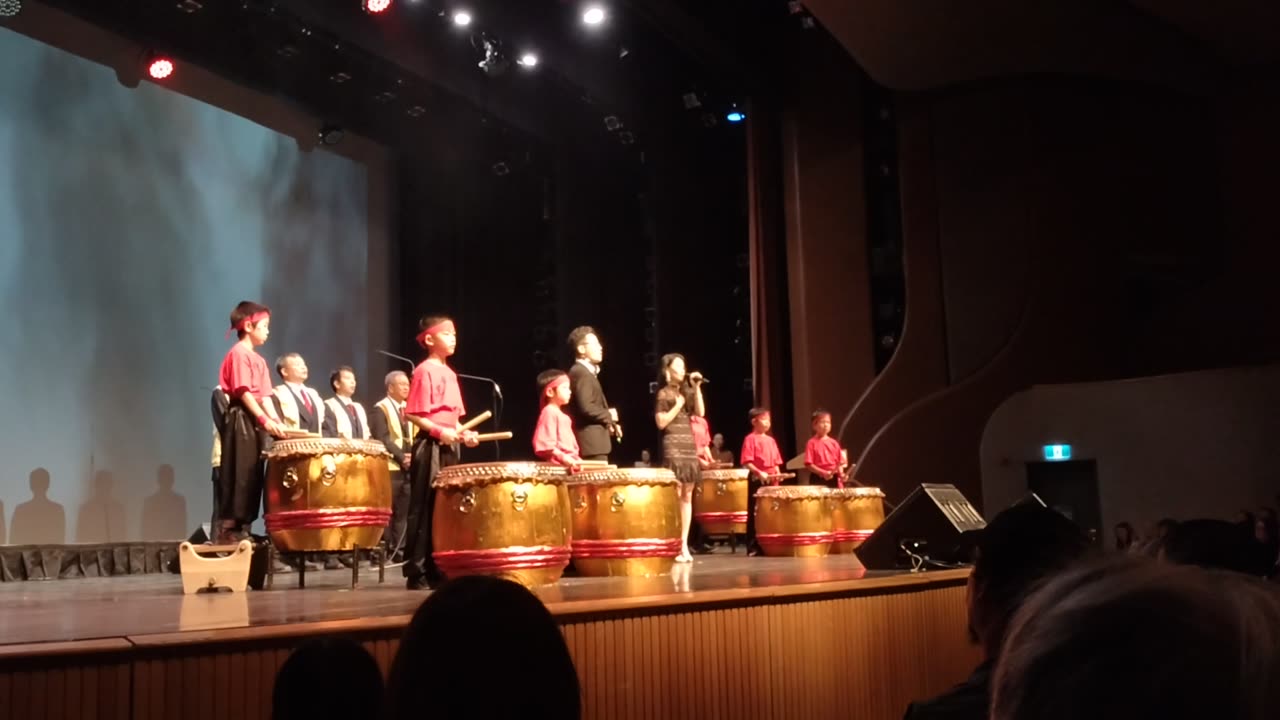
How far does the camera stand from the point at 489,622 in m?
1.13

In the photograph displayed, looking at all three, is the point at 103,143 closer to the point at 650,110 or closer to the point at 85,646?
the point at 650,110

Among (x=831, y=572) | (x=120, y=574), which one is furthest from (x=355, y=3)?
(x=831, y=572)

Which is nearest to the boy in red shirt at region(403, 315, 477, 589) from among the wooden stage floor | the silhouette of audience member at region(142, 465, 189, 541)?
the wooden stage floor

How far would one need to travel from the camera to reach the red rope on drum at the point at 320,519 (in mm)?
4812

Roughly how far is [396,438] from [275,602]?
14.6 ft

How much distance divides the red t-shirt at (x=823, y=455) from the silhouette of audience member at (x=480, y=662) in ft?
25.7

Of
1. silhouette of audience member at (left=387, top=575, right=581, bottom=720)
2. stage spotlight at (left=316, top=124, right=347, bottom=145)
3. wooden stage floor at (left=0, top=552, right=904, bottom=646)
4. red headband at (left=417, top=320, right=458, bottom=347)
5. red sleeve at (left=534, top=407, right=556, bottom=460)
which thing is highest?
stage spotlight at (left=316, top=124, right=347, bottom=145)

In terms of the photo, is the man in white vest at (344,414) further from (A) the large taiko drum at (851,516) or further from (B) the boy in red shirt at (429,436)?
(A) the large taiko drum at (851,516)

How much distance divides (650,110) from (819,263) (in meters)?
2.29

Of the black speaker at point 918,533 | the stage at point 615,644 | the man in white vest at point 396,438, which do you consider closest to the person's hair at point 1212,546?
the stage at point 615,644

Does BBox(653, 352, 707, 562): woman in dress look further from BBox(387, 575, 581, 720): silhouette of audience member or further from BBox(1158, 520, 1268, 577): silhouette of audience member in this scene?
BBox(387, 575, 581, 720): silhouette of audience member

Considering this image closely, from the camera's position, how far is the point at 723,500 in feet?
29.6

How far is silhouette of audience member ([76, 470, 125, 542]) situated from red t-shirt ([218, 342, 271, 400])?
3211 mm

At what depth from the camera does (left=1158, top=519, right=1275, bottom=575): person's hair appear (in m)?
2.09
